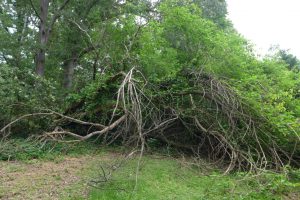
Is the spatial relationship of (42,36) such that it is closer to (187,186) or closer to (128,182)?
(128,182)

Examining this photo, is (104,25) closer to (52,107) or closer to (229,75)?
(52,107)

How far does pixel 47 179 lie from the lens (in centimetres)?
562

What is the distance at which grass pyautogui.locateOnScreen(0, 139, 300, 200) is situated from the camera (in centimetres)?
501

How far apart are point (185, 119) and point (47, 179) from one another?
13.4ft

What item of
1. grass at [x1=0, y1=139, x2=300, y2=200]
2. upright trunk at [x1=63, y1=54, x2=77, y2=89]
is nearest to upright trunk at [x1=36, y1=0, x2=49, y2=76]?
upright trunk at [x1=63, y1=54, x2=77, y2=89]

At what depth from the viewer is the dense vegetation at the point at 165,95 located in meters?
7.33

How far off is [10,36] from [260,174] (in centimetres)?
1172

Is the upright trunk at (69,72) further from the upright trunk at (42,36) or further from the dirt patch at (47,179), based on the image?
the dirt patch at (47,179)

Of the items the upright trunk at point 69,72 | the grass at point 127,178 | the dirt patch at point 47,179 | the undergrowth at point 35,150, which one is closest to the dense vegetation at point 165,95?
the undergrowth at point 35,150

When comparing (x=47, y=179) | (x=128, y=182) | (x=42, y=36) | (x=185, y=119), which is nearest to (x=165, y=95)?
(x=185, y=119)

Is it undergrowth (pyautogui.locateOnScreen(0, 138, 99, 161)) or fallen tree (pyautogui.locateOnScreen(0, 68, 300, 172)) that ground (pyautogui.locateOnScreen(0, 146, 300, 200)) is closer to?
undergrowth (pyautogui.locateOnScreen(0, 138, 99, 161))

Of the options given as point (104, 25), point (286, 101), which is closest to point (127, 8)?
point (104, 25)

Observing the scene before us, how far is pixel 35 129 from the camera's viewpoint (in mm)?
8664

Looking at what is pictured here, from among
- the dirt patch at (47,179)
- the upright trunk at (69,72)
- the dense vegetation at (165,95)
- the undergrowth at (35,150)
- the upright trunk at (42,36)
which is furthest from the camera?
the upright trunk at (69,72)
